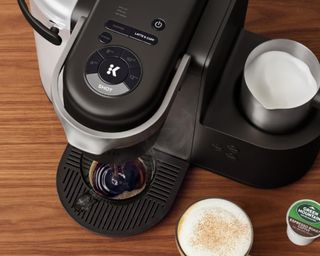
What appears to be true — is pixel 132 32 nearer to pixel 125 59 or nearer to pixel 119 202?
pixel 125 59

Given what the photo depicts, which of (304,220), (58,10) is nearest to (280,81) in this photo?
(304,220)

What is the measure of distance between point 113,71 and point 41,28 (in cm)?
15

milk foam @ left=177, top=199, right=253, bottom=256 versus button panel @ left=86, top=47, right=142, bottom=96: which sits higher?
button panel @ left=86, top=47, right=142, bottom=96

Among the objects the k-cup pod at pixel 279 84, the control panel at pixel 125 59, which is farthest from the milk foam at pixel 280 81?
the control panel at pixel 125 59

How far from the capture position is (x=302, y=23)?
1087 millimetres

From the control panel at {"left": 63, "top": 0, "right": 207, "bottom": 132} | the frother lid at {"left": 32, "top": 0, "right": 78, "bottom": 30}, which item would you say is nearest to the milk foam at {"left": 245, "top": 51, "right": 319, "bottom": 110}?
the control panel at {"left": 63, "top": 0, "right": 207, "bottom": 132}

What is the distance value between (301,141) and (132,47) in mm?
268

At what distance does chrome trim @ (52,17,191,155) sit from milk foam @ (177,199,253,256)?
170 mm

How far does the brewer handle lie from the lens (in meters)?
0.86

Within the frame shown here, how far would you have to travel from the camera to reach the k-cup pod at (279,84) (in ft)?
2.89

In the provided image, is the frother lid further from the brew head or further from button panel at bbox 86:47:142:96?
the brew head

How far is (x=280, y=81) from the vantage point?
2.96ft

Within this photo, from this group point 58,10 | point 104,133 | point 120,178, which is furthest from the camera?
point 120,178

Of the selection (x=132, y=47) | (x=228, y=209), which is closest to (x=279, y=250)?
(x=228, y=209)
